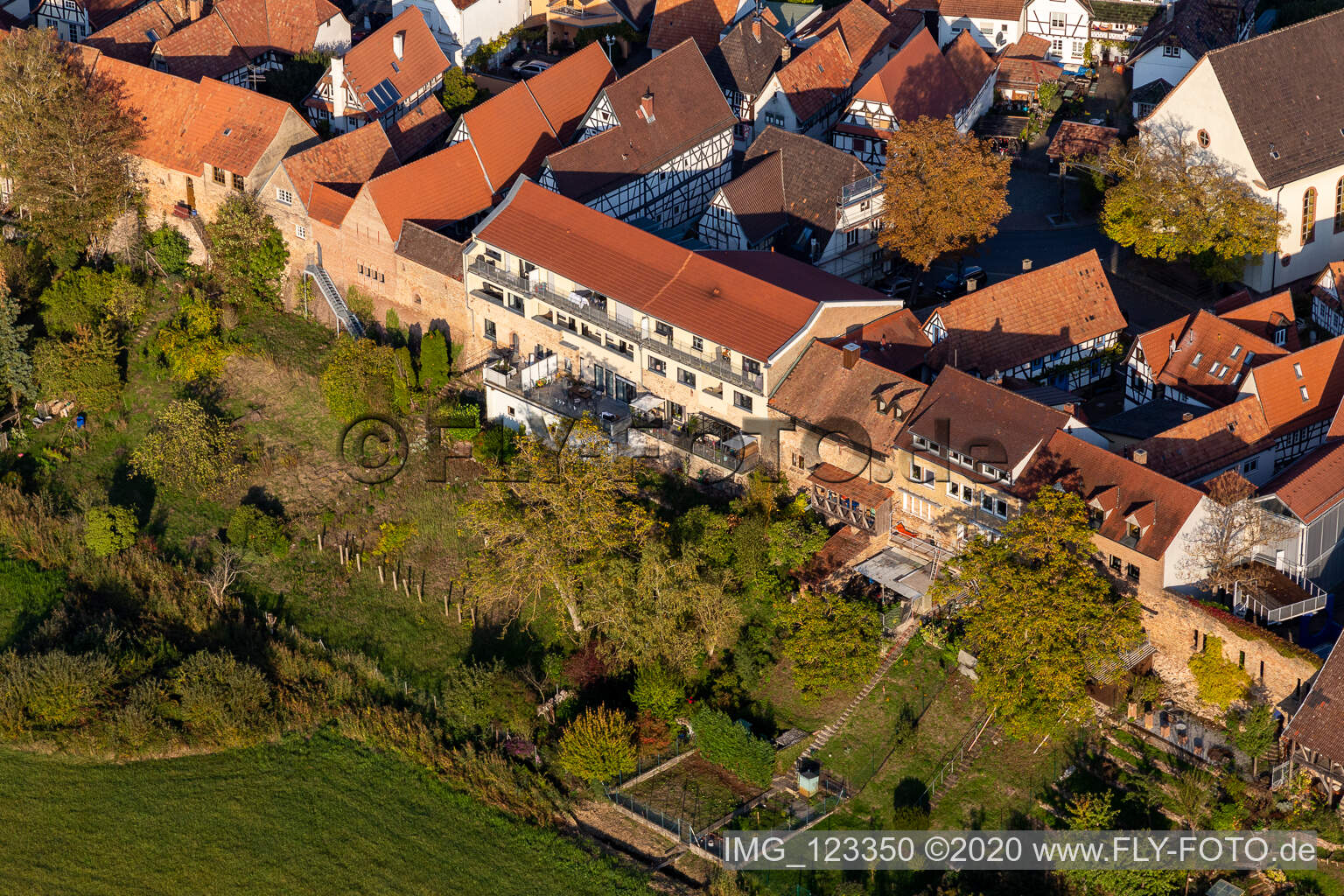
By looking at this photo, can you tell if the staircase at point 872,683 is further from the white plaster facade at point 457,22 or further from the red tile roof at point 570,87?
the white plaster facade at point 457,22

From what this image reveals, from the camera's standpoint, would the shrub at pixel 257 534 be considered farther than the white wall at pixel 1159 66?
No

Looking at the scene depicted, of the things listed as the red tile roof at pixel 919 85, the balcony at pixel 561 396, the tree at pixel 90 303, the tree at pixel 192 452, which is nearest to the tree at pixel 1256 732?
the balcony at pixel 561 396

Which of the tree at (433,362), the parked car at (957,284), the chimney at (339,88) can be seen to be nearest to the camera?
the tree at (433,362)

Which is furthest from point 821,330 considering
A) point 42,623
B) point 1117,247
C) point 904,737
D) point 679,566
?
point 42,623

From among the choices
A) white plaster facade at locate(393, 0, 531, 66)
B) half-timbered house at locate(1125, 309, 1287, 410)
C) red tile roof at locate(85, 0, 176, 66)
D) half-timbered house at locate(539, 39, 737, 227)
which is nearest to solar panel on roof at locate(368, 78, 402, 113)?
white plaster facade at locate(393, 0, 531, 66)

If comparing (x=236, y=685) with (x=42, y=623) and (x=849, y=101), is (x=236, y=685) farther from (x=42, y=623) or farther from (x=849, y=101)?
(x=849, y=101)

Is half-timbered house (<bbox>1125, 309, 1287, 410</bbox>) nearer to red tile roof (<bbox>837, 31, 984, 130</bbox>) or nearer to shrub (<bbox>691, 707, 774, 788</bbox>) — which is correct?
red tile roof (<bbox>837, 31, 984, 130</bbox>)

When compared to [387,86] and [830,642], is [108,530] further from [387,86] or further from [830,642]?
[830,642]

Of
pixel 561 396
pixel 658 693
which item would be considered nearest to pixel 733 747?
pixel 658 693

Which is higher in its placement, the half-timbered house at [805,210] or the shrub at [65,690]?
the half-timbered house at [805,210]
